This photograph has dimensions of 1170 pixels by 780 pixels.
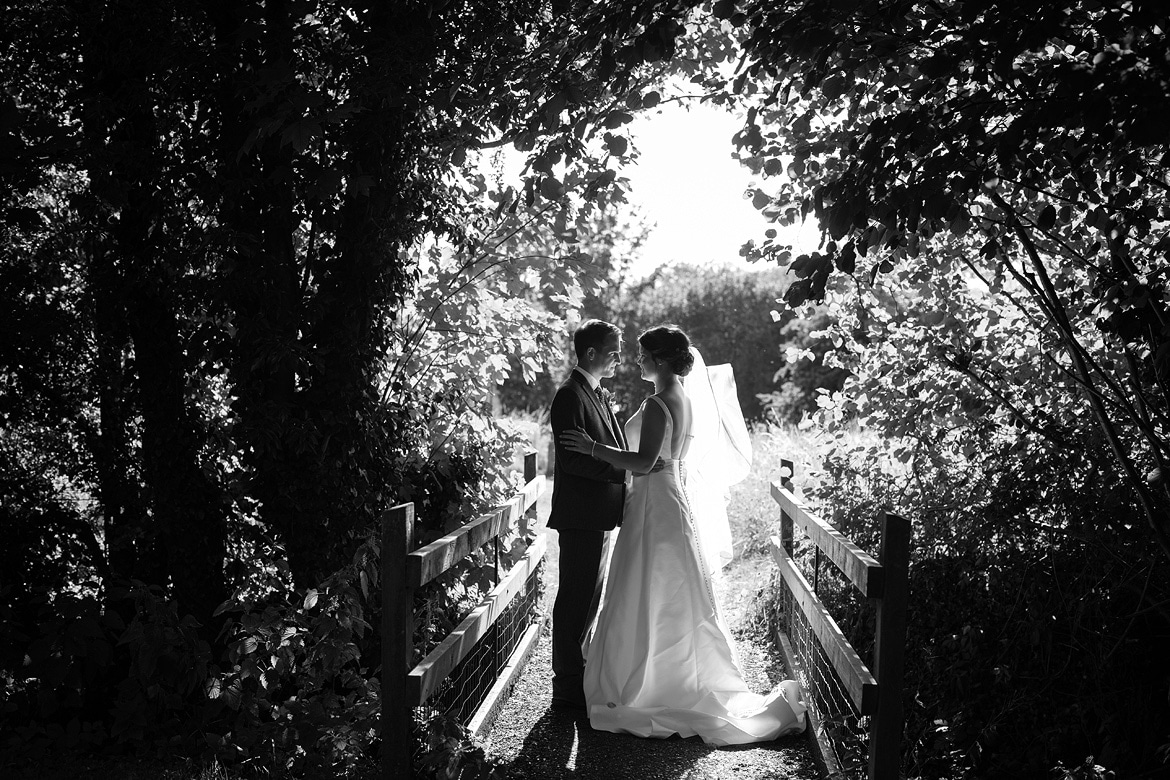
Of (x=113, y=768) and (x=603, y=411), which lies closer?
(x=113, y=768)

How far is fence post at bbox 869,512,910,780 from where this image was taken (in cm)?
368

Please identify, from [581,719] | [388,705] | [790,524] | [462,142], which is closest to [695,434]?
[790,524]

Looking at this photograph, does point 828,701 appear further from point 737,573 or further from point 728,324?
point 728,324

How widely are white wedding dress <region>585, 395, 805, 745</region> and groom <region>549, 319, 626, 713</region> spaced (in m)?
0.13

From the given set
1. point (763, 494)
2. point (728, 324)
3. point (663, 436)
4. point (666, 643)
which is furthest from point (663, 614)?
point (728, 324)

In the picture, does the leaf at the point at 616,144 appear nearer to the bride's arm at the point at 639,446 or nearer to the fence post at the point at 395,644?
the bride's arm at the point at 639,446

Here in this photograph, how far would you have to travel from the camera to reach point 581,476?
5609mm

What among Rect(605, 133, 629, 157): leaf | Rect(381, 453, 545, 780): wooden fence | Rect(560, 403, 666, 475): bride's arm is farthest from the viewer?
Rect(560, 403, 666, 475): bride's arm

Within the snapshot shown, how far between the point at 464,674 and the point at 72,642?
6.75 ft

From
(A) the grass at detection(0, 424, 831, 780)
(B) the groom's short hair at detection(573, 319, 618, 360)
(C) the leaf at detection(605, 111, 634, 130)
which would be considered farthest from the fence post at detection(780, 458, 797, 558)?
(C) the leaf at detection(605, 111, 634, 130)

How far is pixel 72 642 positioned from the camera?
5031 mm

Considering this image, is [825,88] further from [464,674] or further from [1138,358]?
[464,674]

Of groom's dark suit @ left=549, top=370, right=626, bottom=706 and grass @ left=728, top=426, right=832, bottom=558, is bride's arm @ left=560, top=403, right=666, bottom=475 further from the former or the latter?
grass @ left=728, top=426, right=832, bottom=558

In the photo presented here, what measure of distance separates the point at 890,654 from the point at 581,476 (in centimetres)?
232
